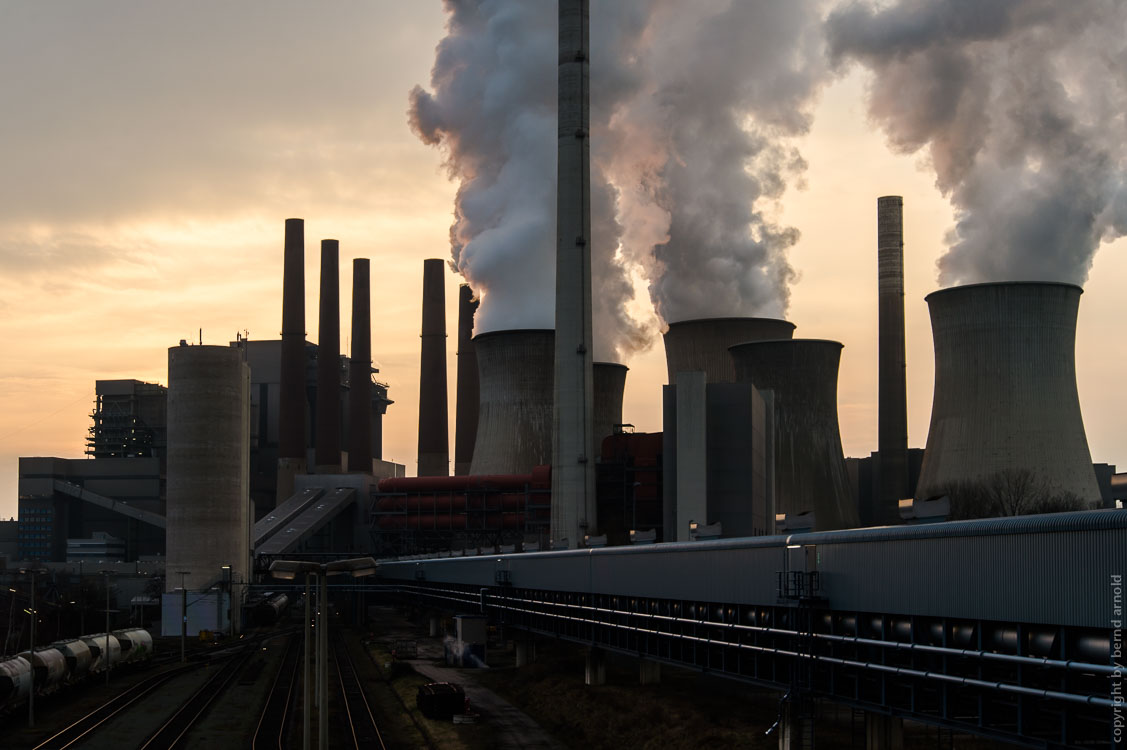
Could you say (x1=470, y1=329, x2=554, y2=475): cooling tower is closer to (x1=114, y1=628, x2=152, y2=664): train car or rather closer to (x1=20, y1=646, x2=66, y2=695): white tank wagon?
(x1=114, y1=628, x2=152, y2=664): train car

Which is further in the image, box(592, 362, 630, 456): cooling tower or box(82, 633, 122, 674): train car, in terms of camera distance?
box(592, 362, 630, 456): cooling tower

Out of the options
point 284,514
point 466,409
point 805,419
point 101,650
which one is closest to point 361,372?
point 466,409

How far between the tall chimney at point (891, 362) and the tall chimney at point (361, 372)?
45.2 m

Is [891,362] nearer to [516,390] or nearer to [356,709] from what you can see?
[516,390]

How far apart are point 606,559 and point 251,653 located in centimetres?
3145

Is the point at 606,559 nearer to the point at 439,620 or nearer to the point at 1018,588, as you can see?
the point at 1018,588

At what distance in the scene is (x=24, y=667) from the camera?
128 ft

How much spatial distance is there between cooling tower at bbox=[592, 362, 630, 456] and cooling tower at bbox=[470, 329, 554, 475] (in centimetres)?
318

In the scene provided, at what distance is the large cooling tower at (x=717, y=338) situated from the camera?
77750 mm

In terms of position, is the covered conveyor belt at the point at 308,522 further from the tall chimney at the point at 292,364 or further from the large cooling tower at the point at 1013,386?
the large cooling tower at the point at 1013,386

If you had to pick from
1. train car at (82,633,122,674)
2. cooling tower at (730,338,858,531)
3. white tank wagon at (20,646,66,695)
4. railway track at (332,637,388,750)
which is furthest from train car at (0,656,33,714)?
cooling tower at (730,338,858,531)

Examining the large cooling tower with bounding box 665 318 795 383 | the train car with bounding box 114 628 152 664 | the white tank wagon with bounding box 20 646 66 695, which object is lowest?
the train car with bounding box 114 628 152 664

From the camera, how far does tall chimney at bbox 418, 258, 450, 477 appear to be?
4537 inches

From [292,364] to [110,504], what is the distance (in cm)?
2409
